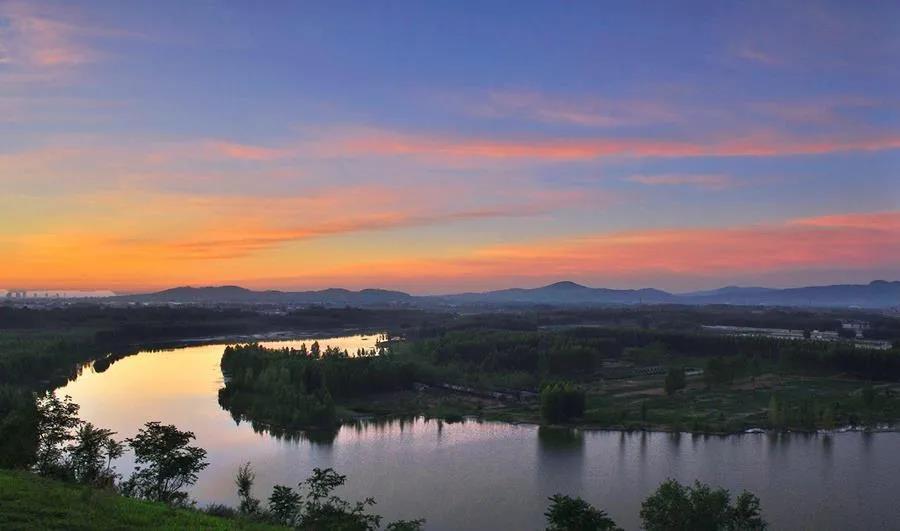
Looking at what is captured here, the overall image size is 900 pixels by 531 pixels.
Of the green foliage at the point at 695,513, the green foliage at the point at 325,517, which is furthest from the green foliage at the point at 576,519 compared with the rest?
the green foliage at the point at 325,517

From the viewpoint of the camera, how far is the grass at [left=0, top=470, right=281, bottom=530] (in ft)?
24.9

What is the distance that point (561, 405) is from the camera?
33188 millimetres

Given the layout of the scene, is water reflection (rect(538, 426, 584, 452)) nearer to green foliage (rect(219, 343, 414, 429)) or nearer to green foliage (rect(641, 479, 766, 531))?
green foliage (rect(219, 343, 414, 429))

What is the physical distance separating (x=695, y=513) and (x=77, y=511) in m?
11.3

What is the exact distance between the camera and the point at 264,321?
95188mm

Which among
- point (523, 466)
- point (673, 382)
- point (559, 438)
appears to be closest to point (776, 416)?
point (673, 382)

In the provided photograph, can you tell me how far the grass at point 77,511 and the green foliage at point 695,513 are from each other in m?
8.35

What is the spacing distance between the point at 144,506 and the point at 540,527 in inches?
434

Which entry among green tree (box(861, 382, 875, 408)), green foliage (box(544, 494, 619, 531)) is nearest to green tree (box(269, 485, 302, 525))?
green foliage (box(544, 494, 619, 531))

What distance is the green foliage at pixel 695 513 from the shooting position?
550 inches

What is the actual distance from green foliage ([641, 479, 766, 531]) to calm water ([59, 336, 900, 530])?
3.40 metres

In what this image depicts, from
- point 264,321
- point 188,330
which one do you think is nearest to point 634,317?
point 264,321

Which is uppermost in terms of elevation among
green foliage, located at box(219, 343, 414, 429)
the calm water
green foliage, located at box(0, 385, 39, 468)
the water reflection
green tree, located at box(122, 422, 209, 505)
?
green foliage, located at box(0, 385, 39, 468)

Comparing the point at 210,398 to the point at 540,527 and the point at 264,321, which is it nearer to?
the point at 540,527
